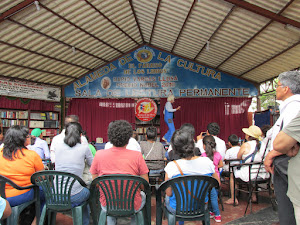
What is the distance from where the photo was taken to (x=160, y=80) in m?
9.35

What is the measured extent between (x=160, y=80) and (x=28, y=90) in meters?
4.89

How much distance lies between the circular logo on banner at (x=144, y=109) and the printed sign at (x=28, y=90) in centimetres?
331

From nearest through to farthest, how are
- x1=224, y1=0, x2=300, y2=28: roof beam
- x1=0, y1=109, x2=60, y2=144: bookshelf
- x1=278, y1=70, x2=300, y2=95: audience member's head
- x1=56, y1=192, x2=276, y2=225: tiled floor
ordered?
1. x1=278, y1=70, x2=300, y2=95: audience member's head
2. x1=56, y1=192, x2=276, y2=225: tiled floor
3. x1=224, y1=0, x2=300, y2=28: roof beam
4. x1=0, y1=109, x2=60, y2=144: bookshelf

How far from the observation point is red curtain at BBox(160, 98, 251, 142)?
948 centimetres

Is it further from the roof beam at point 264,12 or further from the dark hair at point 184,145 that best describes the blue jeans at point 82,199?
the roof beam at point 264,12

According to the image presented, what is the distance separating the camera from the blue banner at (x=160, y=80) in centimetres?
932

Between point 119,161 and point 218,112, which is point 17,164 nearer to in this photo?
point 119,161

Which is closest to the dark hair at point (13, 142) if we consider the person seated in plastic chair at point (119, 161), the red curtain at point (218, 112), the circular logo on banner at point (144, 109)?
the person seated in plastic chair at point (119, 161)

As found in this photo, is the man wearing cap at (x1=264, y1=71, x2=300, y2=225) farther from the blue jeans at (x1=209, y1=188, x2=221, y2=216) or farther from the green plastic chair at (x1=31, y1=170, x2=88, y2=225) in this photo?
the green plastic chair at (x1=31, y1=170, x2=88, y2=225)

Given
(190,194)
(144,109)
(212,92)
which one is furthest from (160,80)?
(190,194)

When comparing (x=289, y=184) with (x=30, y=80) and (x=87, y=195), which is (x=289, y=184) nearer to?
(x=87, y=195)

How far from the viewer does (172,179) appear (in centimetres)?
185

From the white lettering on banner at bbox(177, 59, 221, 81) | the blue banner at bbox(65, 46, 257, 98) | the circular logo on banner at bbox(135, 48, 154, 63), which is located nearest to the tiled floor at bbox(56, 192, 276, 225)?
the blue banner at bbox(65, 46, 257, 98)

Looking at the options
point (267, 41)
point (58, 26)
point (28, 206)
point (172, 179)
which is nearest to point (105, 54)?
point (58, 26)
